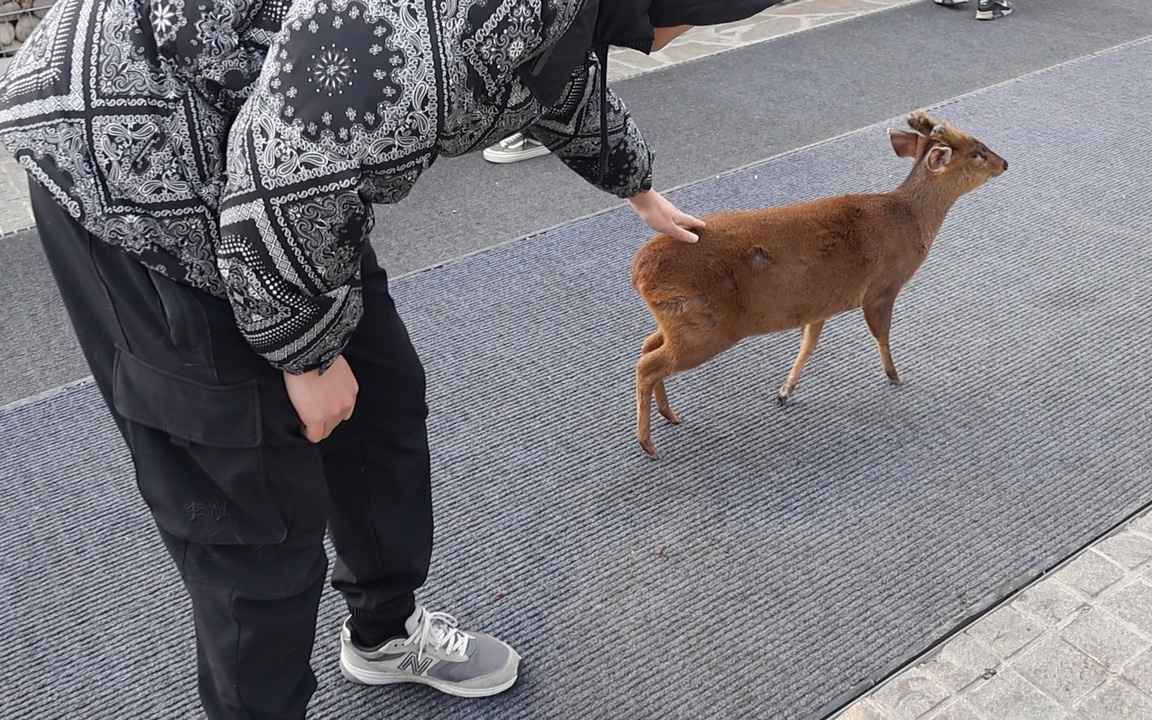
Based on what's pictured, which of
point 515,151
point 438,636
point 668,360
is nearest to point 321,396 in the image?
point 438,636

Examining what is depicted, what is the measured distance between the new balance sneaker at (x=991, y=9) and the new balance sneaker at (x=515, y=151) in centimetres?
313

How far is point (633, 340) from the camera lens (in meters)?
2.86

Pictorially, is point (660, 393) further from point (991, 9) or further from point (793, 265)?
point (991, 9)

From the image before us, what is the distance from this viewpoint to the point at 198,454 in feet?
3.81

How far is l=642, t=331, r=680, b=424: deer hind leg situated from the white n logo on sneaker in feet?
3.06

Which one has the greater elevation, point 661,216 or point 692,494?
point 661,216

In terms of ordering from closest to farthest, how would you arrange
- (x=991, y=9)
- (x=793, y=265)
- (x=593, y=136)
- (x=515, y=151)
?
(x=593, y=136) < (x=793, y=265) < (x=515, y=151) < (x=991, y=9)

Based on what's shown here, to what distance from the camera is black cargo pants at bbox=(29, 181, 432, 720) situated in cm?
110

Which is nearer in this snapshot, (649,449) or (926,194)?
(649,449)

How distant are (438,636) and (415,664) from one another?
7 centimetres

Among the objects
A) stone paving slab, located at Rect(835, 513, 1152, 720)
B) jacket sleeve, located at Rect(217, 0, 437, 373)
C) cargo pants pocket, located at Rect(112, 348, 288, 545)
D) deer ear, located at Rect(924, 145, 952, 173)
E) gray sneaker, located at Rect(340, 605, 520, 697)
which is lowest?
stone paving slab, located at Rect(835, 513, 1152, 720)

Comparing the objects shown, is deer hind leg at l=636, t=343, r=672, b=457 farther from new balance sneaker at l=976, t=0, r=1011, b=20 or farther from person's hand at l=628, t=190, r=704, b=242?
new balance sneaker at l=976, t=0, r=1011, b=20

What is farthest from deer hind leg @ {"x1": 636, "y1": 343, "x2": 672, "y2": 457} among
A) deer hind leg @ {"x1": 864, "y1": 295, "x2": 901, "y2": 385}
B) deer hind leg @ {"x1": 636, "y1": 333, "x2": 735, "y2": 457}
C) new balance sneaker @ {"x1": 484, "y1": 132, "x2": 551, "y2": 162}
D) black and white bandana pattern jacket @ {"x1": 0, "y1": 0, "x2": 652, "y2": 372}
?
new balance sneaker @ {"x1": 484, "y1": 132, "x2": 551, "y2": 162}

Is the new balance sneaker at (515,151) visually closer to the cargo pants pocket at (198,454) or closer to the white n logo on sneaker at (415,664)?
the white n logo on sneaker at (415,664)
